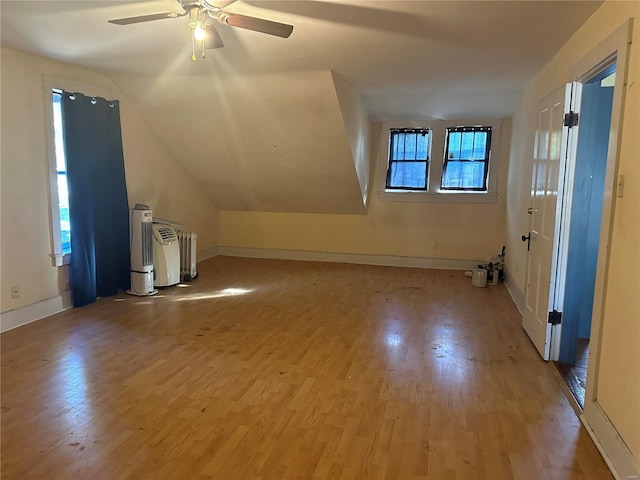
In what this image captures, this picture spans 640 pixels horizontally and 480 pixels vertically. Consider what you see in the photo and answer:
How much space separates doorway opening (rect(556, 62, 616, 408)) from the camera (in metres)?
2.90

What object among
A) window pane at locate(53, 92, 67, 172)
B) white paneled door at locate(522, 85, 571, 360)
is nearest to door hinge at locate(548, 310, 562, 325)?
white paneled door at locate(522, 85, 571, 360)

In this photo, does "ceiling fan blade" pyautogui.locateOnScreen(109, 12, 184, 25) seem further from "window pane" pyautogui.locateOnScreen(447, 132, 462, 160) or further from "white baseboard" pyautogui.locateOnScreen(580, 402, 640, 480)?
"window pane" pyautogui.locateOnScreen(447, 132, 462, 160)

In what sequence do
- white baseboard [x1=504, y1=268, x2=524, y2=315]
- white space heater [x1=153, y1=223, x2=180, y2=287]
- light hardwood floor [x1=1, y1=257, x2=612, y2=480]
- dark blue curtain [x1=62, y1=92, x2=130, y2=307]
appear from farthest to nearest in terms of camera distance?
white space heater [x1=153, y1=223, x2=180, y2=287], white baseboard [x1=504, y1=268, x2=524, y2=315], dark blue curtain [x1=62, y1=92, x2=130, y2=307], light hardwood floor [x1=1, y1=257, x2=612, y2=480]

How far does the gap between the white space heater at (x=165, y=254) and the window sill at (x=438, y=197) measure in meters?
3.04

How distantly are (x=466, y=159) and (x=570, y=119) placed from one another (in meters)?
3.25

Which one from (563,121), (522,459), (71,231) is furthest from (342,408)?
(71,231)

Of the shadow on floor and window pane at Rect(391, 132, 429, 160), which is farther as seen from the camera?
window pane at Rect(391, 132, 429, 160)

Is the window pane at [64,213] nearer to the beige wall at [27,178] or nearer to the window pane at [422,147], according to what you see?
the beige wall at [27,178]

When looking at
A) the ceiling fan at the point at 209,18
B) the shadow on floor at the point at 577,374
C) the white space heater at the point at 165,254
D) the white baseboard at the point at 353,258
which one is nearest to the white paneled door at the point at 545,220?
the shadow on floor at the point at 577,374

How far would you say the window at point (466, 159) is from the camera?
6043mm

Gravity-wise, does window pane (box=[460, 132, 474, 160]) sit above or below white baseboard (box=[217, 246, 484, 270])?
above

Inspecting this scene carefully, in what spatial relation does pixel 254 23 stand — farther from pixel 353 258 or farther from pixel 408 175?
pixel 353 258

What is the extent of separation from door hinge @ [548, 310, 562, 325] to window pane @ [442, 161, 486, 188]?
333cm

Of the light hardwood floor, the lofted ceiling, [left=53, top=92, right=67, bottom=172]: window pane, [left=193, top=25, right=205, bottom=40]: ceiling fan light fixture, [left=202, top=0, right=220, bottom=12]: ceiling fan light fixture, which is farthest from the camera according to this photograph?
[left=53, top=92, right=67, bottom=172]: window pane
